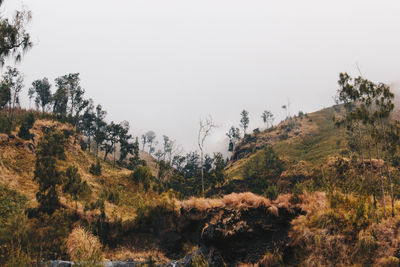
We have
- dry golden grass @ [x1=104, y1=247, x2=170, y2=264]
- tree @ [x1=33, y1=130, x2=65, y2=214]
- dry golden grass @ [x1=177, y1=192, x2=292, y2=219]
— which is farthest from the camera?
tree @ [x1=33, y1=130, x2=65, y2=214]

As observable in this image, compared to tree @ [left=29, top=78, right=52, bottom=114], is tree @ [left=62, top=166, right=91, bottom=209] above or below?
below

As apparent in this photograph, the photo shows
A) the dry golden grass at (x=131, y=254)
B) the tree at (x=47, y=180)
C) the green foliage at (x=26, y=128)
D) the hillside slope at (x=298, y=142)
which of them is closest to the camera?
the dry golden grass at (x=131, y=254)

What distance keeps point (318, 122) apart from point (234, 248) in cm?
11155

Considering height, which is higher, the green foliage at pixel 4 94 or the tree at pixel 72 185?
the green foliage at pixel 4 94

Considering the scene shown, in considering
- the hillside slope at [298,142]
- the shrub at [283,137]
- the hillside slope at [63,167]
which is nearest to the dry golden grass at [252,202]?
the hillside slope at [63,167]

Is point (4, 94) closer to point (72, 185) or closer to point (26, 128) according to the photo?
point (26, 128)

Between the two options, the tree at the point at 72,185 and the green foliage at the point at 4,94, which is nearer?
the tree at the point at 72,185

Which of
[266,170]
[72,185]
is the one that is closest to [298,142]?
[266,170]

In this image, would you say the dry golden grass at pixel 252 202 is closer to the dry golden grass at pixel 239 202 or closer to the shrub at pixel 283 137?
the dry golden grass at pixel 239 202

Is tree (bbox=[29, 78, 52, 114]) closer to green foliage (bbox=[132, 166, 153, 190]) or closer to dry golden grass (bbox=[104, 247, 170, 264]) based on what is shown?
green foliage (bbox=[132, 166, 153, 190])

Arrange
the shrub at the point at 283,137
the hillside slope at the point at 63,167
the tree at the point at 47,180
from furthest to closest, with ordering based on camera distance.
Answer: the shrub at the point at 283,137 → the hillside slope at the point at 63,167 → the tree at the point at 47,180

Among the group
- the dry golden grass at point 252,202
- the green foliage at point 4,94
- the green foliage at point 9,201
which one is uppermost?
the green foliage at point 4,94

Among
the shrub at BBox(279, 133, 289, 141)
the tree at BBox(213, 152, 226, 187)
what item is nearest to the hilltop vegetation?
the tree at BBox(213, 152, 226, 187)

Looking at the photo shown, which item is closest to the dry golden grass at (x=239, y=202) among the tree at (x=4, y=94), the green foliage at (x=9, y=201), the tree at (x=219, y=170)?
the green foliage at (x=9, y=201)
